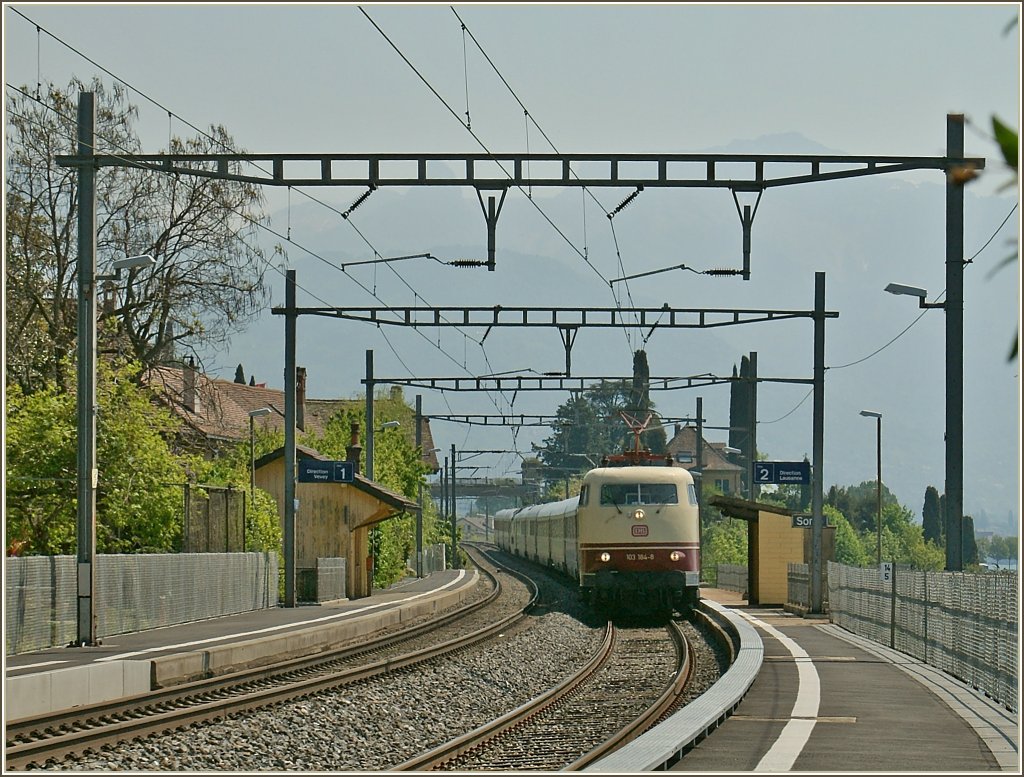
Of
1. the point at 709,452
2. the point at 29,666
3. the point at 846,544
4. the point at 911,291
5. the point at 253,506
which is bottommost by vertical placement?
the point at 846,544

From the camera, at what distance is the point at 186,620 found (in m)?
30.4

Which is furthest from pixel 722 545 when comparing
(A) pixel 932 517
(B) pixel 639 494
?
(A) pixel 932 517

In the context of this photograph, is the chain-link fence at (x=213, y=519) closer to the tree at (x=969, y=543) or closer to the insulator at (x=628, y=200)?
the insulator at (x=628, y=200)

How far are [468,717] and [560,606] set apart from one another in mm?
23484

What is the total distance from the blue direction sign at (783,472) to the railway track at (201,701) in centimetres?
801

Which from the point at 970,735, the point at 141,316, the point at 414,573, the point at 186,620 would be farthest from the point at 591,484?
the point at 414,573

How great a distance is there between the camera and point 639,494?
3441 cm

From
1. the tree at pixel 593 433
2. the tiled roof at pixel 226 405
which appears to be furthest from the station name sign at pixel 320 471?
the tree at pixel 593 433

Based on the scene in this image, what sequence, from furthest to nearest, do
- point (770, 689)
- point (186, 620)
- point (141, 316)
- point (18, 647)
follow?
point (141, 316) → point (186, 620) → point (18, 647) → point (770, 689)

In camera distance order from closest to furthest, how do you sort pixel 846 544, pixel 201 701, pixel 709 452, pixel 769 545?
1. pixel 201 701
2. pixel 769 545
3. pixel 846 544
4. pixel 709 452

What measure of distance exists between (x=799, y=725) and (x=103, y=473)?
21108 millimetres

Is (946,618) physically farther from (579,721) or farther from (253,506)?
(253,506)

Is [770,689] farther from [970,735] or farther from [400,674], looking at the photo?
[400,674]

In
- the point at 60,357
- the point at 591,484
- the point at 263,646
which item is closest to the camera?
the point at 263,646
